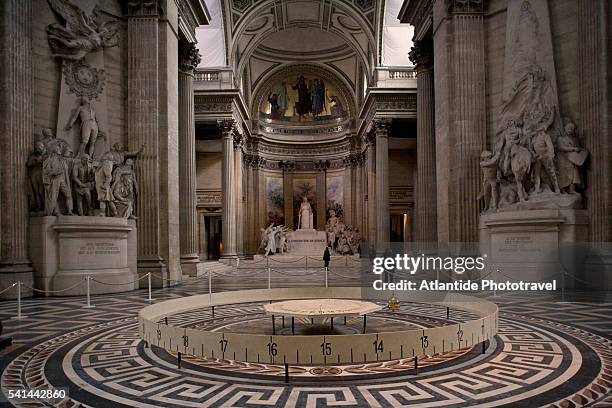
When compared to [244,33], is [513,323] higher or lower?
lower

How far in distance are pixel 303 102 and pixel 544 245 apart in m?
29.3

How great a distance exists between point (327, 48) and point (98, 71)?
81.6 feet

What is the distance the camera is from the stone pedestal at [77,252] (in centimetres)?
1115

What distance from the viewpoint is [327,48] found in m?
35.3

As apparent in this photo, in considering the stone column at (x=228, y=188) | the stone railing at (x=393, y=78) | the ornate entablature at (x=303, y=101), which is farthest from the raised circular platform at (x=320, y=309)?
the ornate entablature at (x=303, y=101)

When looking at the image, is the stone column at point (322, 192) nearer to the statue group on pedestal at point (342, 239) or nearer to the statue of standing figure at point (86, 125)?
the statue group on pedestal at point (342, 239)

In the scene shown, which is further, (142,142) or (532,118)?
(142,142)

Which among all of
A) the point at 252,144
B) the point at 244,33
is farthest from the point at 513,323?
the point at 252,144

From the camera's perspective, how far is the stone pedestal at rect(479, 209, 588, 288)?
1085 centimetres

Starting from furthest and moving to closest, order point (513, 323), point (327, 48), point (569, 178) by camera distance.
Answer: point (327, 48)
point (569, 178)
point (513, 323)

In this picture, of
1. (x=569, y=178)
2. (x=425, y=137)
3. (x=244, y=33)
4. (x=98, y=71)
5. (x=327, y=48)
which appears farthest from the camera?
(x=327, y=48)

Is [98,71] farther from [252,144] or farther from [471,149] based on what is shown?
[252,144]

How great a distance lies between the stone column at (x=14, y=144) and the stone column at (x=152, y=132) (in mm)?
2658

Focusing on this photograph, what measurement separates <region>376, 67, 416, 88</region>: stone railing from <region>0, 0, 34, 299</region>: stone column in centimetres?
1858
